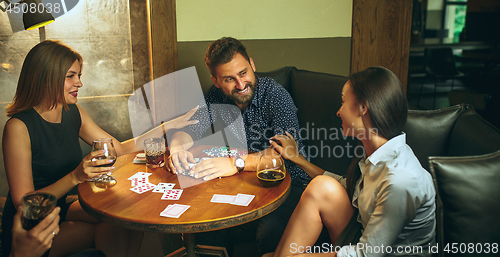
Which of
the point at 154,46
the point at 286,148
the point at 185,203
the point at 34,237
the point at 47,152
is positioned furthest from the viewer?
the point at 154,46

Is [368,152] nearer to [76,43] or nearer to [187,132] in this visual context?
[187,132]

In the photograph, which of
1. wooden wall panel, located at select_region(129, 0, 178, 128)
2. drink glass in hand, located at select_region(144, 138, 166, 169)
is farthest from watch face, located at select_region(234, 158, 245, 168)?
wooden wall panel, located at select_region(129, 0, 178, 128)

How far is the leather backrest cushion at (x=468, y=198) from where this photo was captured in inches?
41.2

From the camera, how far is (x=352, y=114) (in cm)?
142

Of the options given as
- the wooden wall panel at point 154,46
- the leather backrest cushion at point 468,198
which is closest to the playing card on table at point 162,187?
the leather backrest cushion at point 468,198

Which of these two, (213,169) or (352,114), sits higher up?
(352,114)

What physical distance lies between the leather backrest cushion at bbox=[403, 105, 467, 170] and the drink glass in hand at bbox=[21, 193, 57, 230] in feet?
5.24

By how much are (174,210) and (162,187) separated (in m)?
0.23

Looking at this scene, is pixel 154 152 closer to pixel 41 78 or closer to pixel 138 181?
pixel 138 181

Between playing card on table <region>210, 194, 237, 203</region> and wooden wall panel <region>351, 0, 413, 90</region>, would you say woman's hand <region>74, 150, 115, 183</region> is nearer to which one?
playing card on table <region>210, 194, 237, 203</region>

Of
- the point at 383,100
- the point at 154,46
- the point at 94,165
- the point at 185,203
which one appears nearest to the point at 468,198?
the point at 383,100

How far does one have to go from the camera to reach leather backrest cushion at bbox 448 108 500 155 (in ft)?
4.29

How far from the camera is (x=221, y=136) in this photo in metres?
2.68

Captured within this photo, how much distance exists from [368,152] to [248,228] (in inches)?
37.3
